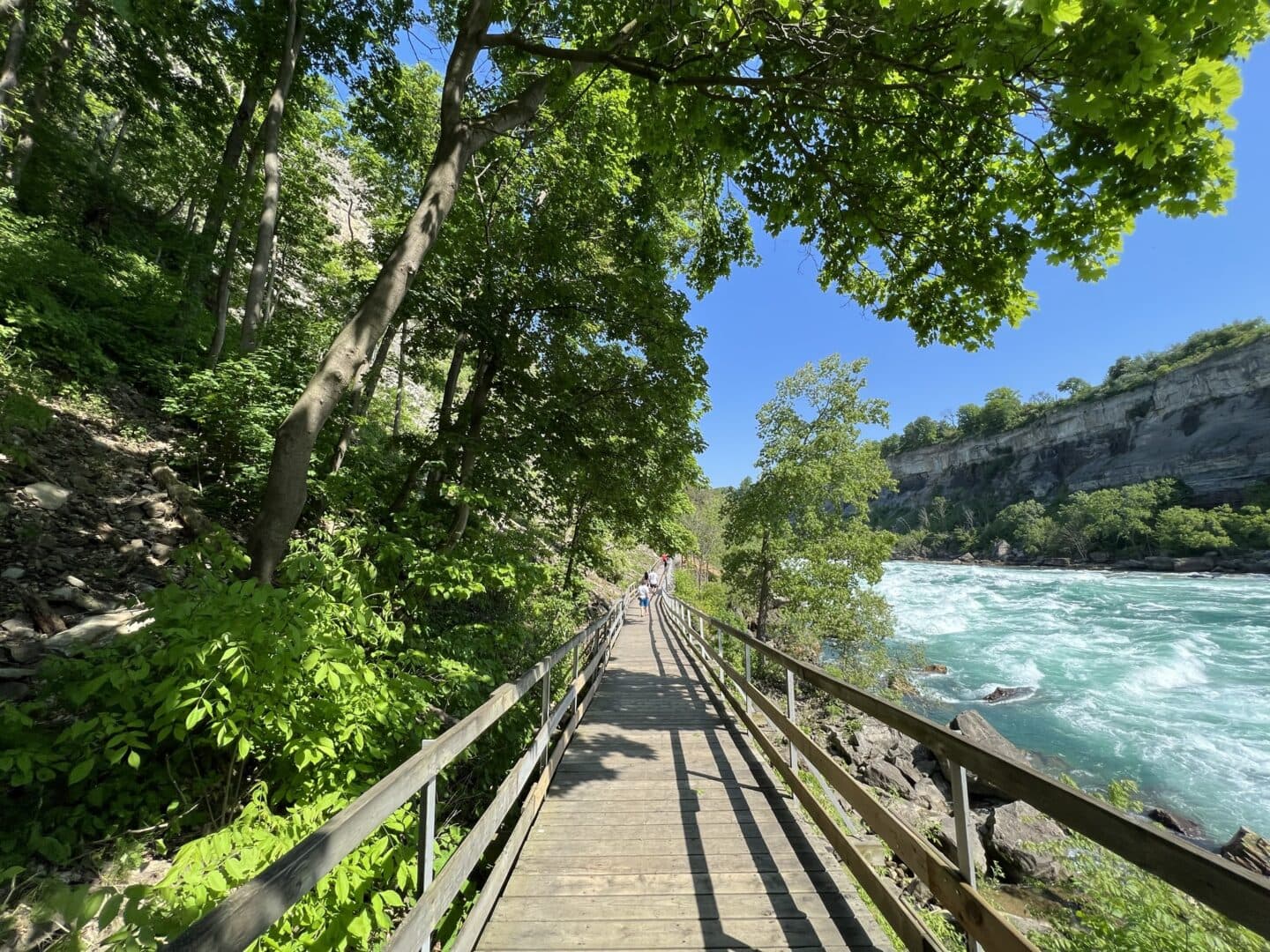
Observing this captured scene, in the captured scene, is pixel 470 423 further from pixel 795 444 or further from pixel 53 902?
pixel 795 444

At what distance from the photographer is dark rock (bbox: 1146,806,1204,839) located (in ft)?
27.5

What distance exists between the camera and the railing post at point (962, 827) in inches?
72.9

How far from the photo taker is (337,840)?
135 cm

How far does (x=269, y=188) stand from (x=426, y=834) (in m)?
8.88

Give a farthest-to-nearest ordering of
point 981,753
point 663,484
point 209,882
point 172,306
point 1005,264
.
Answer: point 172,306 → point 663,484 → point 1005,264 → point 209,882 → point 981,753

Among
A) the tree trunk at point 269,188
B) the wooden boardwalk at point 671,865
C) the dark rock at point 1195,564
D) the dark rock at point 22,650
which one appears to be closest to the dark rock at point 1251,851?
the wooden boardwalk at point 671,865

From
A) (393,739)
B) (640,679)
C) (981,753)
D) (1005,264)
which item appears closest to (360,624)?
(393,739)

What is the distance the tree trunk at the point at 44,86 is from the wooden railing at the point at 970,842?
13.9 m

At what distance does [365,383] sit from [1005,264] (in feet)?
25.2

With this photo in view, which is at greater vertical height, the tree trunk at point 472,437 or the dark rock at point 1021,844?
the tree trunk at point 472,437

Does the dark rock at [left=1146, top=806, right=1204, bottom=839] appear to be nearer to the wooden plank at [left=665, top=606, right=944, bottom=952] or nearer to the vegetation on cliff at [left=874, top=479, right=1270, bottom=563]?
the wooden plank at [left=665, top=606, right=944, bottom=952]

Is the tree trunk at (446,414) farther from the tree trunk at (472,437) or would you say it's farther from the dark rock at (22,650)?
the dark rock at (22,650)

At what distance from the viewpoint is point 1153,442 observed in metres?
71.9

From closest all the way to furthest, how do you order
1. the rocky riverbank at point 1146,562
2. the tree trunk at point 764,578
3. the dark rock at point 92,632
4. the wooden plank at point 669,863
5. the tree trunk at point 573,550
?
the wooden plank at point 669,863 → the dark rock at point 92,632 → the tree trunk at point 573,550 → the tree trunk at point 764,578 → the rocky riverbank at point 1146,562
